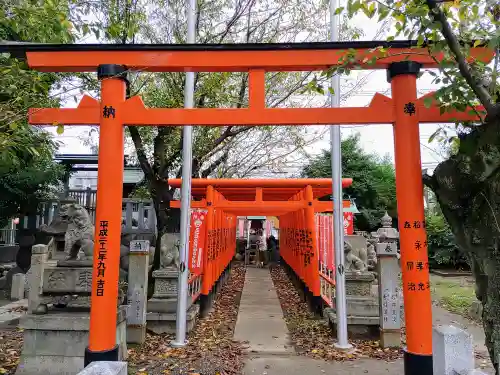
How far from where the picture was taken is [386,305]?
661 cm

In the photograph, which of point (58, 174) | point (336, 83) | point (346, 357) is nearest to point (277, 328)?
point (346, 357)

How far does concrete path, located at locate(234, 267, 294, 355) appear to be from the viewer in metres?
6.76

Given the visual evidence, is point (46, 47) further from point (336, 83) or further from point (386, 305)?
point (386, 305)

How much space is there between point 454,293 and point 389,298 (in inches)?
292

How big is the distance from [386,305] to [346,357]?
1212mm

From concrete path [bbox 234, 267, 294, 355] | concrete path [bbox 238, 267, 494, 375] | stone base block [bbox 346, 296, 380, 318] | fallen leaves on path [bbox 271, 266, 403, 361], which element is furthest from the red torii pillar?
stone base block [bbox 346, 296, 380, 318]

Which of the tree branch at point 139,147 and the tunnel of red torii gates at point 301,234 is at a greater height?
the tree branch at point 139,147

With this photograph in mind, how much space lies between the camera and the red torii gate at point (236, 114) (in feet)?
12.9

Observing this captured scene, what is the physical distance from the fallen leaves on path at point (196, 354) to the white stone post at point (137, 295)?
0.27m

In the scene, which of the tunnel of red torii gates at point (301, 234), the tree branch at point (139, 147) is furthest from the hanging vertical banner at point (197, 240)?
the tree branch at point (139, 147)

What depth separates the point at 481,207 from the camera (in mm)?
3262

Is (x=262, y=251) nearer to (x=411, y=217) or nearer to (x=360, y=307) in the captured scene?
(x=360, y=307)

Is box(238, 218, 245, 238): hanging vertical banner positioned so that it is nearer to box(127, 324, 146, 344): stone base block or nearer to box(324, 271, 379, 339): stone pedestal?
box(324, 271, 379, 339): stone pedestal

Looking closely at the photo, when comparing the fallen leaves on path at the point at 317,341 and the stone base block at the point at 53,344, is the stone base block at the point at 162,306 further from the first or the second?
the fallen leaves on path at the point at 317,341
